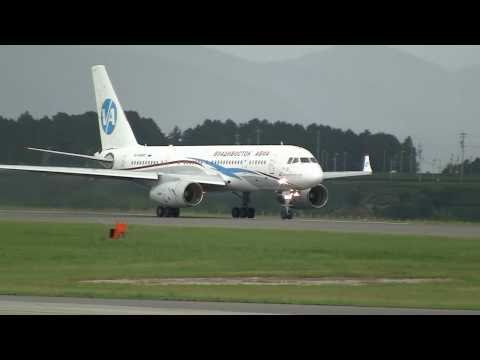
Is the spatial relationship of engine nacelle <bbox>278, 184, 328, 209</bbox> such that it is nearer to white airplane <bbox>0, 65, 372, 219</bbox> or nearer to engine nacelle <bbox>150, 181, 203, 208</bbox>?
white airplane <bbox>0, 65, 372, 219</bbox>

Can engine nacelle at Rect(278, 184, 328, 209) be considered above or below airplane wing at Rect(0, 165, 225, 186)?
below

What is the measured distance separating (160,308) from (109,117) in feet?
173

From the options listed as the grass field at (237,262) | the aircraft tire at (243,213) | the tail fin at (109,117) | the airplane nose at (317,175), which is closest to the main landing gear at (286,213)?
the aircraft tire at (243,213)

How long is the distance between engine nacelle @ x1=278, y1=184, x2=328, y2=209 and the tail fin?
13.8 meters

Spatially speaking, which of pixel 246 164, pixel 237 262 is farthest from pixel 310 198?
pixel 237 262

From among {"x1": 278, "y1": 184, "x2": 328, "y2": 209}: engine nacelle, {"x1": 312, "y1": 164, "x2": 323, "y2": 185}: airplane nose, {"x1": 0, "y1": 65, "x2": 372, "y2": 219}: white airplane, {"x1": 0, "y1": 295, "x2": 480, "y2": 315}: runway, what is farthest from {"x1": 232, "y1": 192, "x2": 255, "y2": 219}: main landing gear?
{"x1": 0, "y1": 295, "x2": 480, "y2": 315}: runway

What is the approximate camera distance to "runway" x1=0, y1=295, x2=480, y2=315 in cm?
2248

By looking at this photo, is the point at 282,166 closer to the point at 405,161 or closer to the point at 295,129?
the point at 295,129

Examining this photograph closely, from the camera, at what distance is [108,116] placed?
76.2m

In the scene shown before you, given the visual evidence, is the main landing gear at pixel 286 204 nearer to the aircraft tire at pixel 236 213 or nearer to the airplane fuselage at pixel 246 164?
the airplane fuselage at pixel 246 164

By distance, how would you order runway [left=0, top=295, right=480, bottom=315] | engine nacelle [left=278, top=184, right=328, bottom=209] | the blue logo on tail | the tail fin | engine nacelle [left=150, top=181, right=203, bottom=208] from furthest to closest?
the blue logo on tail → the tail fin → engine nacelle [left=278, top=184, right=328, bottom=209] → engine nacelle [left=150, top=181, right=203, bottom=208] → runway [left=0, top=295, right=480, bottom=315]

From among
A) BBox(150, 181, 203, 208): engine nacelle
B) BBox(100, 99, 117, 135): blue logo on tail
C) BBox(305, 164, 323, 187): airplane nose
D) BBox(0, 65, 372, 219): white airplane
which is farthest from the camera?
BBox(100, 99, 117, 135): blue logo on tail

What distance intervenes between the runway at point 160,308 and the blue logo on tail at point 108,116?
49330 millimetres
